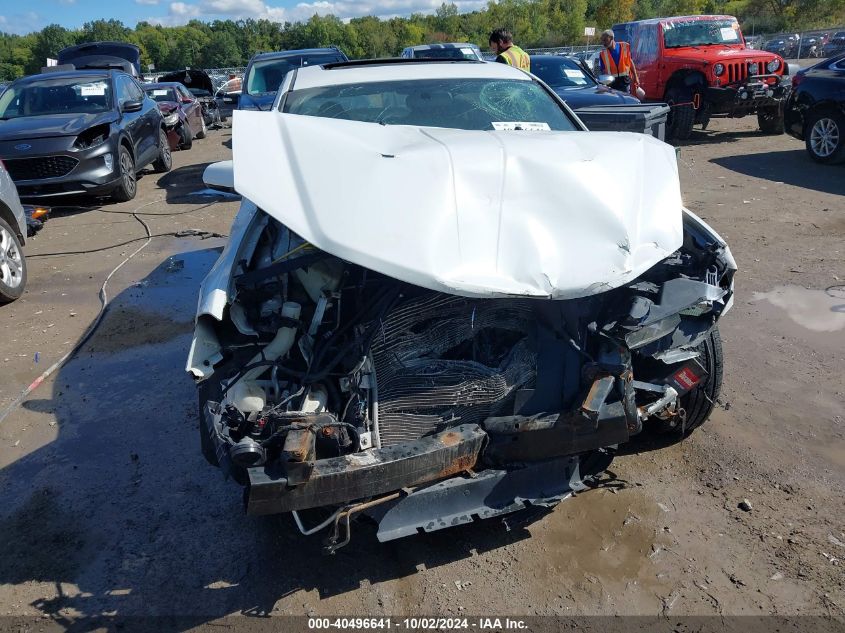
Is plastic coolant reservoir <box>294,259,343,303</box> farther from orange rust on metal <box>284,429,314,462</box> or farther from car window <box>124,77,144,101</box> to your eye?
car window <box>124,77,144,101</box>

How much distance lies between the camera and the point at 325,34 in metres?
73.1

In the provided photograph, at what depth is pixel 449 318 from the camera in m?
2.74

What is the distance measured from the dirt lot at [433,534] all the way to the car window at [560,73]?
21.1 ft

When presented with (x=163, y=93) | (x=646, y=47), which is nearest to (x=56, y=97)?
(x=163, y=93)

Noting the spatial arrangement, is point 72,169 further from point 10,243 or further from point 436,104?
point 436,104

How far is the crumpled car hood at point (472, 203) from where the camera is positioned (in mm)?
2416

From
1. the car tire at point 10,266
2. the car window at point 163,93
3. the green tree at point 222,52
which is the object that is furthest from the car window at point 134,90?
the green tree at point 222,52

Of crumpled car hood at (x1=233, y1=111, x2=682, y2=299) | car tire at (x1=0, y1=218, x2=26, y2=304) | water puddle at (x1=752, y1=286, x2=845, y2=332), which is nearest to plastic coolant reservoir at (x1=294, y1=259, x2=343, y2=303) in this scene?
crumpled car hood at (x1=233, y1=111, x2=682, y2=299)

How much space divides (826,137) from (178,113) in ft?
38.9

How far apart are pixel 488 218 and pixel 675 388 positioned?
116cm

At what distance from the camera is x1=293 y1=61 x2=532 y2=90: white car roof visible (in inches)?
168

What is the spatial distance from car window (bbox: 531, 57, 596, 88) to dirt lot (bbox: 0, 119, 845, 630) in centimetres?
642

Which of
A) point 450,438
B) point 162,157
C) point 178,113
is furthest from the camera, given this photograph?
point 178,113

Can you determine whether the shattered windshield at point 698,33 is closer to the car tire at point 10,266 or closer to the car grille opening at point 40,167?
the car grille opening at point 40,167
